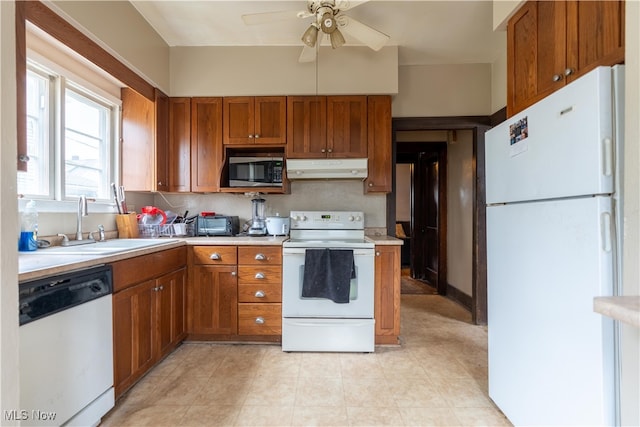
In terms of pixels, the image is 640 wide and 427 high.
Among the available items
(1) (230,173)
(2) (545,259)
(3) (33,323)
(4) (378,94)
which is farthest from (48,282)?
(4) (378,94)

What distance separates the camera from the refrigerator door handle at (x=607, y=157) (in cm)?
98

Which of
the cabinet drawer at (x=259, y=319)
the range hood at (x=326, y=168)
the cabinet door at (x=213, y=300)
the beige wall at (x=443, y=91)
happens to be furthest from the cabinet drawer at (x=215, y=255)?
the beige wall at (x=443, y=91)

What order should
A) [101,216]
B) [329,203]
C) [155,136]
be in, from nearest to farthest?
[101,216]
[155,136]
[329,203]

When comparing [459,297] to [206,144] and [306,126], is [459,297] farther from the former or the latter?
[206,144]

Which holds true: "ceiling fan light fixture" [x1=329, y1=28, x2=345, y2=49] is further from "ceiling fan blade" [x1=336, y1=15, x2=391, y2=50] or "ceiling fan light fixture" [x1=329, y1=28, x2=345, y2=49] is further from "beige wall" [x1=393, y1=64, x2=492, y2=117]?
"beige wall" [x1=393, y1=64, x2=492, y2=117]

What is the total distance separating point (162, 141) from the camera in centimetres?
279

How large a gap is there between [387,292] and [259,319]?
3.58 ft

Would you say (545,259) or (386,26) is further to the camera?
(386,26)

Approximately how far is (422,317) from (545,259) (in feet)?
7.22

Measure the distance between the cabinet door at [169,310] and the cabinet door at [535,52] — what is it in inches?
100

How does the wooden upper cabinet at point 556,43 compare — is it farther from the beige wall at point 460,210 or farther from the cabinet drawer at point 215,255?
the cabinet drawer at point 215,255

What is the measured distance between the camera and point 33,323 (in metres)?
1.17

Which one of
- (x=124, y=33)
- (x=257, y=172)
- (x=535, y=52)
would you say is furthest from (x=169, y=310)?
(x=535, y=52)

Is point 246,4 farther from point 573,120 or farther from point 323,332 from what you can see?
point 323,332
